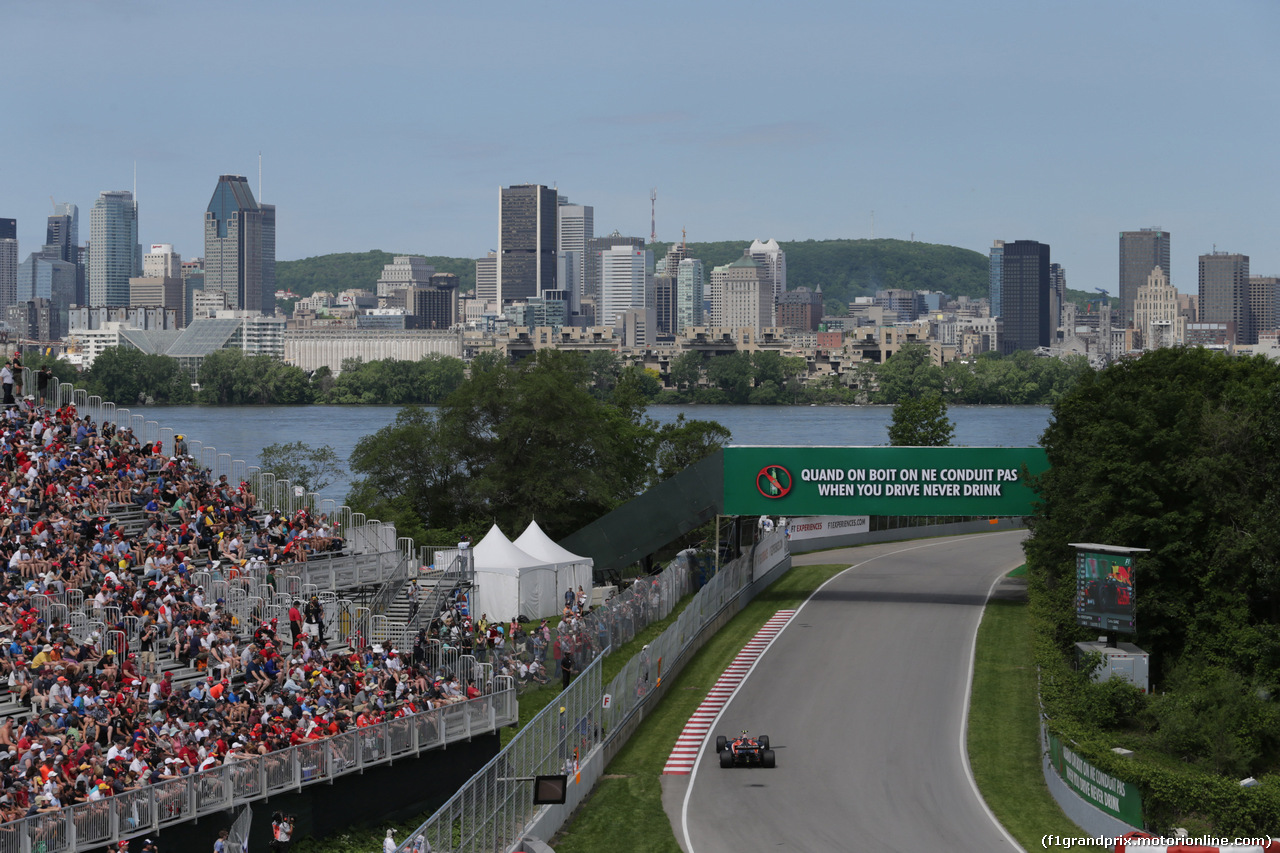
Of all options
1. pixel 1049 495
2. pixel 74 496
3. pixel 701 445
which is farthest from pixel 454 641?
pixel 701 445

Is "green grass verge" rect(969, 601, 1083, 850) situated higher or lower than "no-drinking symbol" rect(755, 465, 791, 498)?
lower

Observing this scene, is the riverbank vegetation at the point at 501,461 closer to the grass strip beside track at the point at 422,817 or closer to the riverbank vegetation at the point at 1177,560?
the grass strip beside track at the point at 422,817

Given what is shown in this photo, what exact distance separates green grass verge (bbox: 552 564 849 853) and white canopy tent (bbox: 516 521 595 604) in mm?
5587

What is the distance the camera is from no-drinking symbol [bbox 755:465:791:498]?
5275 cm

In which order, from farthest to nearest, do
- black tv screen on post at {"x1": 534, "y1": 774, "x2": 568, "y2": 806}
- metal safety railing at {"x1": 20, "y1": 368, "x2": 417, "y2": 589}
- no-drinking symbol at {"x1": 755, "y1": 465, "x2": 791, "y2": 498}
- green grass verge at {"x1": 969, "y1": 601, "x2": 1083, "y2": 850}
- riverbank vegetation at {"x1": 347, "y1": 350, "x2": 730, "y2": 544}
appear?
riverbank vegetation at {"x1": 347, "y1": 350, "x2": 730, "y2": 544}
no-drinking symbol at {"x1": 755, "y1": 465, "x2": 791, "y2": 498}
metal safety railing at {"x1": 20, "y1": 368, "x2": 417, "y2": 589}
green grass verge at {"x1": 969, "y1": 601, "x2": 1083, "y2": 850}
black tv screen on post at {"x1": 534, "y1": 774, "x2": 568, "y2": 806}

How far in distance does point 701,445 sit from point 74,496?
48.5 m

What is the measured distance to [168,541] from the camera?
108 feet

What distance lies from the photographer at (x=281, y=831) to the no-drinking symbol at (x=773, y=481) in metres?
30.2

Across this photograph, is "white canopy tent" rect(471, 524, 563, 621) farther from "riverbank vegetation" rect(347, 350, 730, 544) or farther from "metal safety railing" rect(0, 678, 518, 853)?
"metal safety railing" rect(0, 678, 518, 853)

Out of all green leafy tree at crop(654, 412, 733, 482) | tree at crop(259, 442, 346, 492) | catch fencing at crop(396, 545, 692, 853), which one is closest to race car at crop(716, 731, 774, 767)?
catch fencing at crop(396, 545, 692, 853)

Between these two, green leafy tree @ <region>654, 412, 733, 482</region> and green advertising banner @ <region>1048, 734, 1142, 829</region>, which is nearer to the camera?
green advertising banner @ <region>1048, 734, 1142, 829</region>

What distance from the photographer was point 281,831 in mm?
24250

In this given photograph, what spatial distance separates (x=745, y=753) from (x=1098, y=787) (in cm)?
816

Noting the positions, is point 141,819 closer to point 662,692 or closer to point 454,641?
point 454,641
